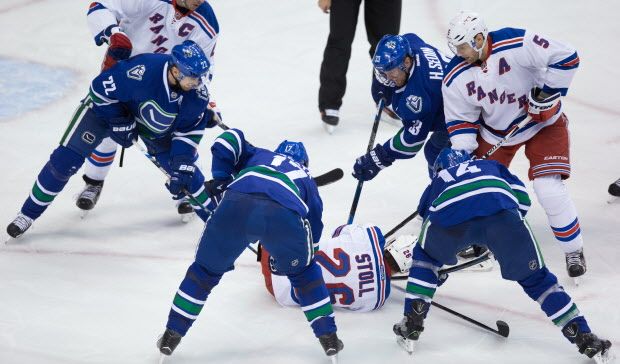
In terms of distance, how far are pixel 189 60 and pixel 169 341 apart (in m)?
1.14

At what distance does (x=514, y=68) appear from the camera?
4043mm

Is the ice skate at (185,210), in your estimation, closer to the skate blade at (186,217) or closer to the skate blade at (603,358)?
the skate blade at (186,217)

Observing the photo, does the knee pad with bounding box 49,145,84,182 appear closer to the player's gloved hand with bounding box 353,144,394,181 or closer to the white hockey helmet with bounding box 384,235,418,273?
the player's gloved hand with bounding box 353,144,394,181

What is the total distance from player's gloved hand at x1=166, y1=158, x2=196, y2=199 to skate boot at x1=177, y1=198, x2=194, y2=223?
1.62 ft

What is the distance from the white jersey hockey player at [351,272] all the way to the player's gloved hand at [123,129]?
833mm

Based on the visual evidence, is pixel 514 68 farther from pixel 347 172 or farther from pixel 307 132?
pixel 307 132

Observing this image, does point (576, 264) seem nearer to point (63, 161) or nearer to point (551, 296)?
point (551, 296)

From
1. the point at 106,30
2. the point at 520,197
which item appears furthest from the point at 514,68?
the point at 106,30

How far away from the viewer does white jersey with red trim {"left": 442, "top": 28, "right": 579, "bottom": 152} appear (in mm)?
4004

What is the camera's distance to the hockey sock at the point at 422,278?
355 centimetres

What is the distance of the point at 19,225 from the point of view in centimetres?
446

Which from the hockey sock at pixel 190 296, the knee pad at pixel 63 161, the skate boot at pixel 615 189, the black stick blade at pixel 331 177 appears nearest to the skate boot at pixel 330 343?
the hockey sock at pixel 190 296

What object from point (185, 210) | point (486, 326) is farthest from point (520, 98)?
point (185, 210)

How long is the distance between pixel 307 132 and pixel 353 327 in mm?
2055
